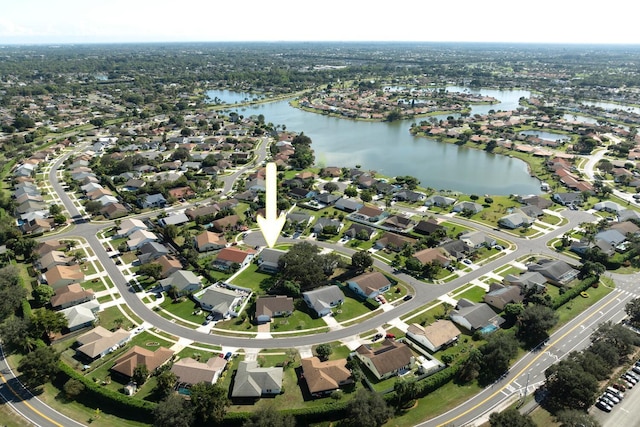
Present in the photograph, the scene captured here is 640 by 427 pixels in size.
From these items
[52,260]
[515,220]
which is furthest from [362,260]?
[52,260]

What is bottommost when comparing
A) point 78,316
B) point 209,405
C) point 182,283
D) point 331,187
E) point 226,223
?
point 78,316

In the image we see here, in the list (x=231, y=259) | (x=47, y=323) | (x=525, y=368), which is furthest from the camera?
(x=231, y=259)

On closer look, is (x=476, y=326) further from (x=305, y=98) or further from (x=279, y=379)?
(x=305, y=98)

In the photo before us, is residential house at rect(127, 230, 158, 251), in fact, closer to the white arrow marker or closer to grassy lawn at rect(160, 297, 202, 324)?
grassy lawn at rect(160, 297, 202, 324)

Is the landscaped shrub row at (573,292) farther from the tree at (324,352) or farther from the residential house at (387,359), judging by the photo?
the tree at (324,352)

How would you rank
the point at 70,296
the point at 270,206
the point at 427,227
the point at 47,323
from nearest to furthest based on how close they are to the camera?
1. the point at 270,206
2. the point at 47,323
3. the point at 70,296
4. the point at 427,227

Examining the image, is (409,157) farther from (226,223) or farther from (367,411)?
(367,411)

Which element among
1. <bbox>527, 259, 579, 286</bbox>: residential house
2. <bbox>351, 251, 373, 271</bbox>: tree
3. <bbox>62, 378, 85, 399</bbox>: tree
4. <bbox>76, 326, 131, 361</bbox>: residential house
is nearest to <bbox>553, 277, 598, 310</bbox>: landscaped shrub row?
<bbox>527, 259, 579, 286</bbox>: residential house

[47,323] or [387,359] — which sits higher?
[47,323]
